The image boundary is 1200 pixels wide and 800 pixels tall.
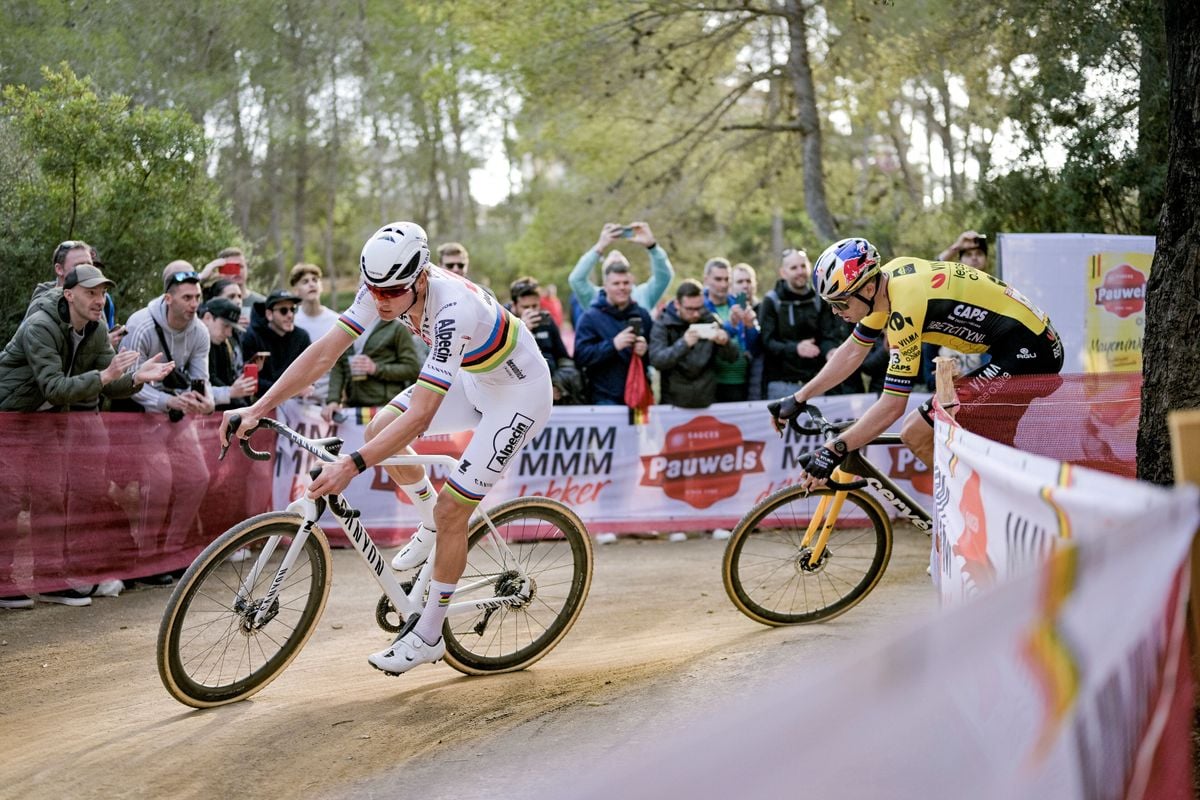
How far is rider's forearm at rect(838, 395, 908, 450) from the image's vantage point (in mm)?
6410

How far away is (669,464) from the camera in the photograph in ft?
35.6

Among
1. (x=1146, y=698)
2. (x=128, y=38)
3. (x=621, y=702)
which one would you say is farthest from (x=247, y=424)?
(x=128, y=38)

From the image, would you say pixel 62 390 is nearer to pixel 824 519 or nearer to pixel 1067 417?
pixel 824 519

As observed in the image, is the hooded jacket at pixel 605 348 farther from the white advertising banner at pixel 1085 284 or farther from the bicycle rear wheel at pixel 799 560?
the bicycle rear wheel at pixel 799 560

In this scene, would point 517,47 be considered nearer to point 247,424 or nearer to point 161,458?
point 161,458

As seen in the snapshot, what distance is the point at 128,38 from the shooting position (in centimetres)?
1562

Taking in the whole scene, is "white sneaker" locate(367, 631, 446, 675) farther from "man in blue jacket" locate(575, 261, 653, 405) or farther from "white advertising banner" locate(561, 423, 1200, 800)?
"man in blue jacket" locate(575, 261, 653, 405)

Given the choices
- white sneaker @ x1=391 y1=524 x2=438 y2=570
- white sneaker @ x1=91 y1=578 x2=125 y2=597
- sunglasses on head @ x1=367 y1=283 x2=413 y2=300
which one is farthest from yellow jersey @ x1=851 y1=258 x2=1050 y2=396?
white sneaker @ x1=91 y1=578 x2=125 y2=597

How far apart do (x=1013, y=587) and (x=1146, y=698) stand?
2.57 feet

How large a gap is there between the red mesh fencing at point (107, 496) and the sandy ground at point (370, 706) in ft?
1.12

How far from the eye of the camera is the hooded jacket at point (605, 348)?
35.3ft

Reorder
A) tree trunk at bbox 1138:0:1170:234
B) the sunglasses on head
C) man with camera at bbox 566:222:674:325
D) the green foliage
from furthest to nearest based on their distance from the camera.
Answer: tree trunk at bbox 1138:0:1170:234, man with camera at bbox 566:222:674:325, the green foliage, the sunglasses on head

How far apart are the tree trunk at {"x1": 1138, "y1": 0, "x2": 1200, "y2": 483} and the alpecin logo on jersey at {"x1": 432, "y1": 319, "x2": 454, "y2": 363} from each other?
3237 mm

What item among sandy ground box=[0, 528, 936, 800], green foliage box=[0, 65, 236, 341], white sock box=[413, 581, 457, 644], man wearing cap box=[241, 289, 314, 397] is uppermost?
green foliage box=[0, 65, 236, 341]
